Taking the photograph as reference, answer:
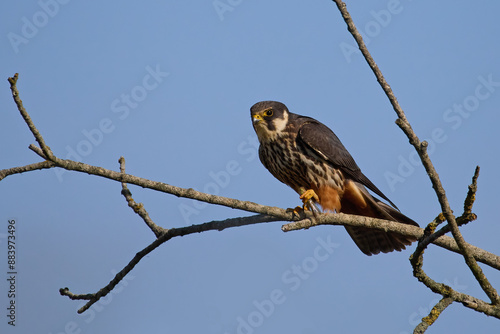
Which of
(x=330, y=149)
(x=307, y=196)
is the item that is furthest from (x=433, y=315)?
(x=330, y=149)

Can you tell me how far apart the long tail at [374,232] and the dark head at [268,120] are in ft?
2.86

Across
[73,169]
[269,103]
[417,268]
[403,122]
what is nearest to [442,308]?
[417,268]

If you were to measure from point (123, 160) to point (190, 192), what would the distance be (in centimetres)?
82

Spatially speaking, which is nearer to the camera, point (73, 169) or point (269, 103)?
point (73, 169)

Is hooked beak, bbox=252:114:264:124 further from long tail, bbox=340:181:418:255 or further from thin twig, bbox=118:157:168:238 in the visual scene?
thin twig, bbox=118:157:168:238

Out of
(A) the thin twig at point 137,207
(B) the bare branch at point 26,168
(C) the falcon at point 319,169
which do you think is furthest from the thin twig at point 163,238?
(C) the falcon at point 319,169

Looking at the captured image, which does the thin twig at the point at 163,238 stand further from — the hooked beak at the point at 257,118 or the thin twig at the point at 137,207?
the hooked beak at the point at 257,118

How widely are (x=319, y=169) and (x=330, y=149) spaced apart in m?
0.21

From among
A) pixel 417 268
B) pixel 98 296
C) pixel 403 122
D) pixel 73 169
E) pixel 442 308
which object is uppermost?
pixel 73 169

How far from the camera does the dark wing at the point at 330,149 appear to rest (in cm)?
469

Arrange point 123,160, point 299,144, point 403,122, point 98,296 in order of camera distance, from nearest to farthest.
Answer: point 403,122 → point 98,296 → point 123,160 → point 299,144

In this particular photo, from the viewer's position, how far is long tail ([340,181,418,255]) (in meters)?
4.75

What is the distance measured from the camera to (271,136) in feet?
15.8

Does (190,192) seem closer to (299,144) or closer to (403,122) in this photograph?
(403,122)
